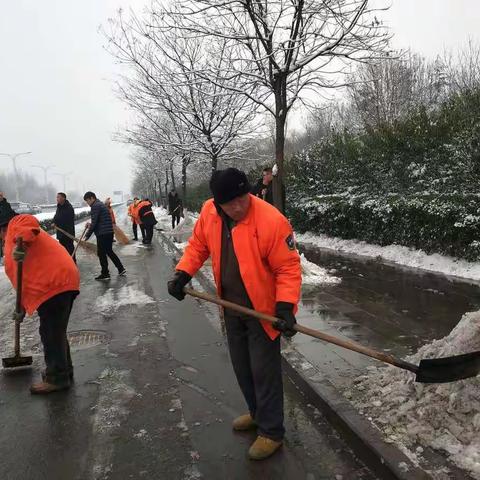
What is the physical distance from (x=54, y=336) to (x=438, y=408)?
3.17 meters

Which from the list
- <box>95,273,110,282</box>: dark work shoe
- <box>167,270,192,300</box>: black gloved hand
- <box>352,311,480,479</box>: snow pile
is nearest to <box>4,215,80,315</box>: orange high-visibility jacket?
<box>167,270,192,300</box>: black gloved hand

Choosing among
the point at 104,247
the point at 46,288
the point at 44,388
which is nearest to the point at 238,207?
the point at 46,288

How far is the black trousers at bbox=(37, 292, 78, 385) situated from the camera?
4.37 metres

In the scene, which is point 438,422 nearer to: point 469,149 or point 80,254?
point 469,149

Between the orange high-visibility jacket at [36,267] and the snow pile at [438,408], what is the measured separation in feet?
8.77

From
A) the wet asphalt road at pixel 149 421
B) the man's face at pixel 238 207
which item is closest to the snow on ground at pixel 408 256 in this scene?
the wet asphalt road at pixel 149 421

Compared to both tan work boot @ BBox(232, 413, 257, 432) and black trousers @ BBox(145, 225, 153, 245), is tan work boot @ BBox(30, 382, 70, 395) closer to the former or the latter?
tan work boot @ BBox(232, 413, 257, 432)

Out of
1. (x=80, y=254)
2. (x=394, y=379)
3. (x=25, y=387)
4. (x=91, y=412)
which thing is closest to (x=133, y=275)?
(x=80, y=254)

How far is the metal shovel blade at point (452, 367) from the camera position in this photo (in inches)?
116

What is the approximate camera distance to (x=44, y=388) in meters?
4.35

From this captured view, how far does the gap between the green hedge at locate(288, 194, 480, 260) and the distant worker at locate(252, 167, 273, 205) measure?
9.46 ft

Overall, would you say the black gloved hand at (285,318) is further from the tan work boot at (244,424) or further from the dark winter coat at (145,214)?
the dark winter coat at (145,214)

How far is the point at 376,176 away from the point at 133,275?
22.5 ft

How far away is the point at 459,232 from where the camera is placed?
345 inches
